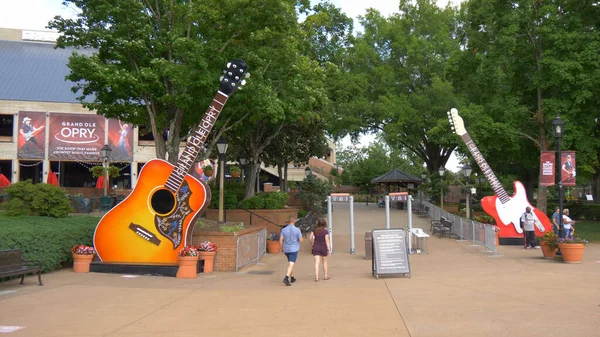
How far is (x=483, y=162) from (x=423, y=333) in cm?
1709

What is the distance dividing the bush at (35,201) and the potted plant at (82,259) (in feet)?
8.15

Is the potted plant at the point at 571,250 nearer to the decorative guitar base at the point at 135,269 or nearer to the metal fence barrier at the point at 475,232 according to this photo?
the metal fence barrier at the point at 475,232

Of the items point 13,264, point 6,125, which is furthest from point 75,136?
point 13,264

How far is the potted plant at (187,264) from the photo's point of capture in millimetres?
12508

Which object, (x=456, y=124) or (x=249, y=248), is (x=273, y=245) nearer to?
(x=249, y=248)

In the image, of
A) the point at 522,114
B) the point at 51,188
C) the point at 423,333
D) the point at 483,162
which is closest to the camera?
the point at 423,333

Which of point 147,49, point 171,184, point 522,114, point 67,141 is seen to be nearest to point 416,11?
point 522,114

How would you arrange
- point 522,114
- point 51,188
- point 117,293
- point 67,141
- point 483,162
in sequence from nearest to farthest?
point 117,293 < point 51,188 < point 483,162 < point 522,114 < point 67,141

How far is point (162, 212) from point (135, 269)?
1.56 meters

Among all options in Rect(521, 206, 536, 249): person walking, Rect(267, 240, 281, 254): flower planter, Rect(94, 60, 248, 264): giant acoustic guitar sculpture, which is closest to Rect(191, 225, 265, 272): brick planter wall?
Rect(94, 60, 248, 264): giant acoustic guitar sculpture

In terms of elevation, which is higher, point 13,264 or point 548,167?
point 548,167

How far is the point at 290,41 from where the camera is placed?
16.0 m

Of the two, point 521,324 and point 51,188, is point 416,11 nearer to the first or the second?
point 51,188

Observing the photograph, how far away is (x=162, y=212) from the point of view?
13523mm
